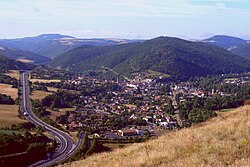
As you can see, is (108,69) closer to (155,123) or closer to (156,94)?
(156,94)

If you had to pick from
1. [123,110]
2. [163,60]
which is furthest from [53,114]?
[163,60]

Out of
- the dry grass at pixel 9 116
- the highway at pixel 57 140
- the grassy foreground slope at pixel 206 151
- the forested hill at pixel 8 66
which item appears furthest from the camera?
the forested hill at pixel 8 66

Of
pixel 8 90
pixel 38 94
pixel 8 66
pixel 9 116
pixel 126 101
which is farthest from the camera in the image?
pixel 8 66

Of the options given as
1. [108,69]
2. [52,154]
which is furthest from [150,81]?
[52,154]

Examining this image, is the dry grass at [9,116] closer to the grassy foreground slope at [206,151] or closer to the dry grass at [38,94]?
the dry grass at [38,94]

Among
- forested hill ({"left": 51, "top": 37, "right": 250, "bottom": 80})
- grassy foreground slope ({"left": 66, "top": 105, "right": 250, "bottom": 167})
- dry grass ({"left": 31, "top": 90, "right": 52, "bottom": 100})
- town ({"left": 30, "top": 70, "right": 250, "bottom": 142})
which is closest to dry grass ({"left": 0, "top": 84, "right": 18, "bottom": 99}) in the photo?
dry grass ({"left": 31, "top": 90, "right": 52, "bottom": 100})

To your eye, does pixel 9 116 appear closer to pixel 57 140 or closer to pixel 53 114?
pixel 53 114

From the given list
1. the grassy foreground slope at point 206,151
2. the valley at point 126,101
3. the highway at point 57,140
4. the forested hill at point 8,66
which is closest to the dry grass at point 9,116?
the valley at point 126,101

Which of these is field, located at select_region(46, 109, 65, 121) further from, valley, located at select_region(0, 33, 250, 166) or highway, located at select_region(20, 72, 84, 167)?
highway, located at select_region(20, 72, 84, 167)
